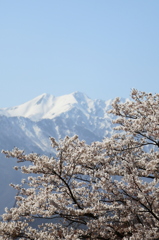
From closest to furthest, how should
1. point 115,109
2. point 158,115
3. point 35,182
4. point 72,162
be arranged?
point 72,162
point 158,115
point 35,182
point 115,109

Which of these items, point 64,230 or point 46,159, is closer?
point 46,159

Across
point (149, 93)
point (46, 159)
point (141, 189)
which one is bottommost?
point (141, 189)

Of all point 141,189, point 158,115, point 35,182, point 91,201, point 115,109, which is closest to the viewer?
point 141,189

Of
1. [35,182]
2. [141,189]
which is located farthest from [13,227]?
[141,189]

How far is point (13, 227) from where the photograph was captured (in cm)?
805

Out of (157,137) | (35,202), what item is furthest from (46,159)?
(157,137)

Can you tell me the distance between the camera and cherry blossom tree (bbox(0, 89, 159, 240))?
7.87m

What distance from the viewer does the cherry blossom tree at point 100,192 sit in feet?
25.8

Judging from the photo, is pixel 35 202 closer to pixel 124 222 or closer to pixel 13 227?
pixel 13 227

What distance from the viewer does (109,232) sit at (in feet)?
30.2

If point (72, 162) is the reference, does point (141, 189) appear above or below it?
below

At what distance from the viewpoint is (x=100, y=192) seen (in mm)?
9500

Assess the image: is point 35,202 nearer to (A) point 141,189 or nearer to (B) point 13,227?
(B) point 13,227

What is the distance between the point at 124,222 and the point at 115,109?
5.12 m
